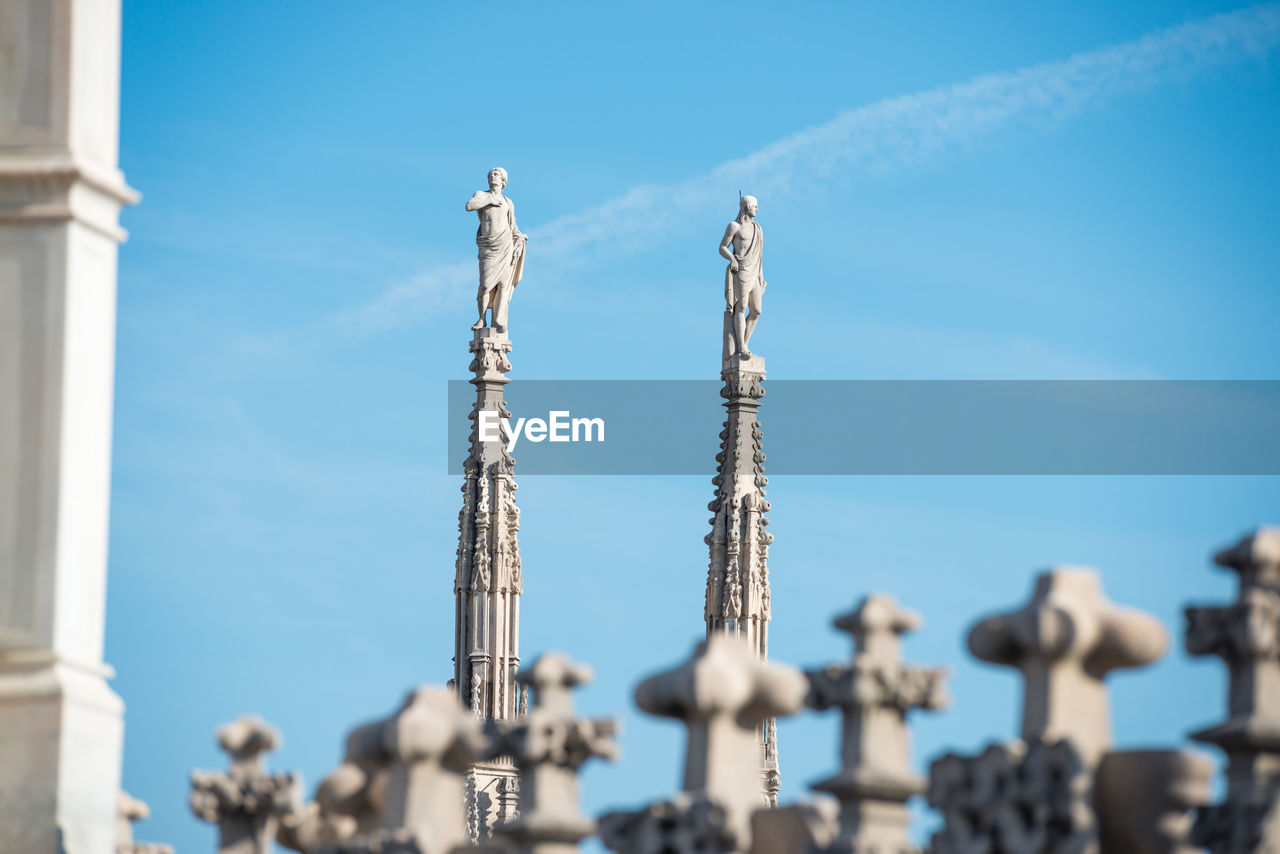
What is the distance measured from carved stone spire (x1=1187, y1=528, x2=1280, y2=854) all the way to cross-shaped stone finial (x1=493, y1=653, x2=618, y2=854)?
182 centimetres

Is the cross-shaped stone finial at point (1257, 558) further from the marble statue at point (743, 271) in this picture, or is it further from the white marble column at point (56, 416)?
the marble statue at point (743, 271)

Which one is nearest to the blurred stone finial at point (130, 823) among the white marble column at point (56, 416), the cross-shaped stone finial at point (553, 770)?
the white marble column at point (56, 416)

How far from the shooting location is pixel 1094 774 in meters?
7.34

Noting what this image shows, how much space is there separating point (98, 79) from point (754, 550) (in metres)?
18.3

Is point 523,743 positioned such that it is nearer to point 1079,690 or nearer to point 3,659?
point 1079,690

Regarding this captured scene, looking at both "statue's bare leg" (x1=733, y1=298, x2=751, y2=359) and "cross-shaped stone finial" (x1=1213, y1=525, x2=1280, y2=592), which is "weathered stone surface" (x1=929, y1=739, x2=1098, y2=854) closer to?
"cross-shaped stone finial" (x1=1213, y1=525, x2=1280, y2=592)

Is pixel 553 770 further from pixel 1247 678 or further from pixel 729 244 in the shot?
pixel 729 244

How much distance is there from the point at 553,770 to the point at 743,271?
21.9 m

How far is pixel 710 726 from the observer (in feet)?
25.8

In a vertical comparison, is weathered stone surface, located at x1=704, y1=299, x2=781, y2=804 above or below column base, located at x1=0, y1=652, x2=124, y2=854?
above

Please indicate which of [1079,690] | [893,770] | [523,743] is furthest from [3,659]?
[1079,690]

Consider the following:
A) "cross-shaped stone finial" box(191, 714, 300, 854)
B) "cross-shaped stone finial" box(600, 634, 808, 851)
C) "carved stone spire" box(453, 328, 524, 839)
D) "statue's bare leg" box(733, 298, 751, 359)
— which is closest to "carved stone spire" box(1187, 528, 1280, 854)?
"cross-shaped stone finial" box(600, 634, 808, 851)

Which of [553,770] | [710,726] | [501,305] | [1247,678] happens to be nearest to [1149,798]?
[1247,678]

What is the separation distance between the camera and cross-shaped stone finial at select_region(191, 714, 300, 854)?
32.2 ft
